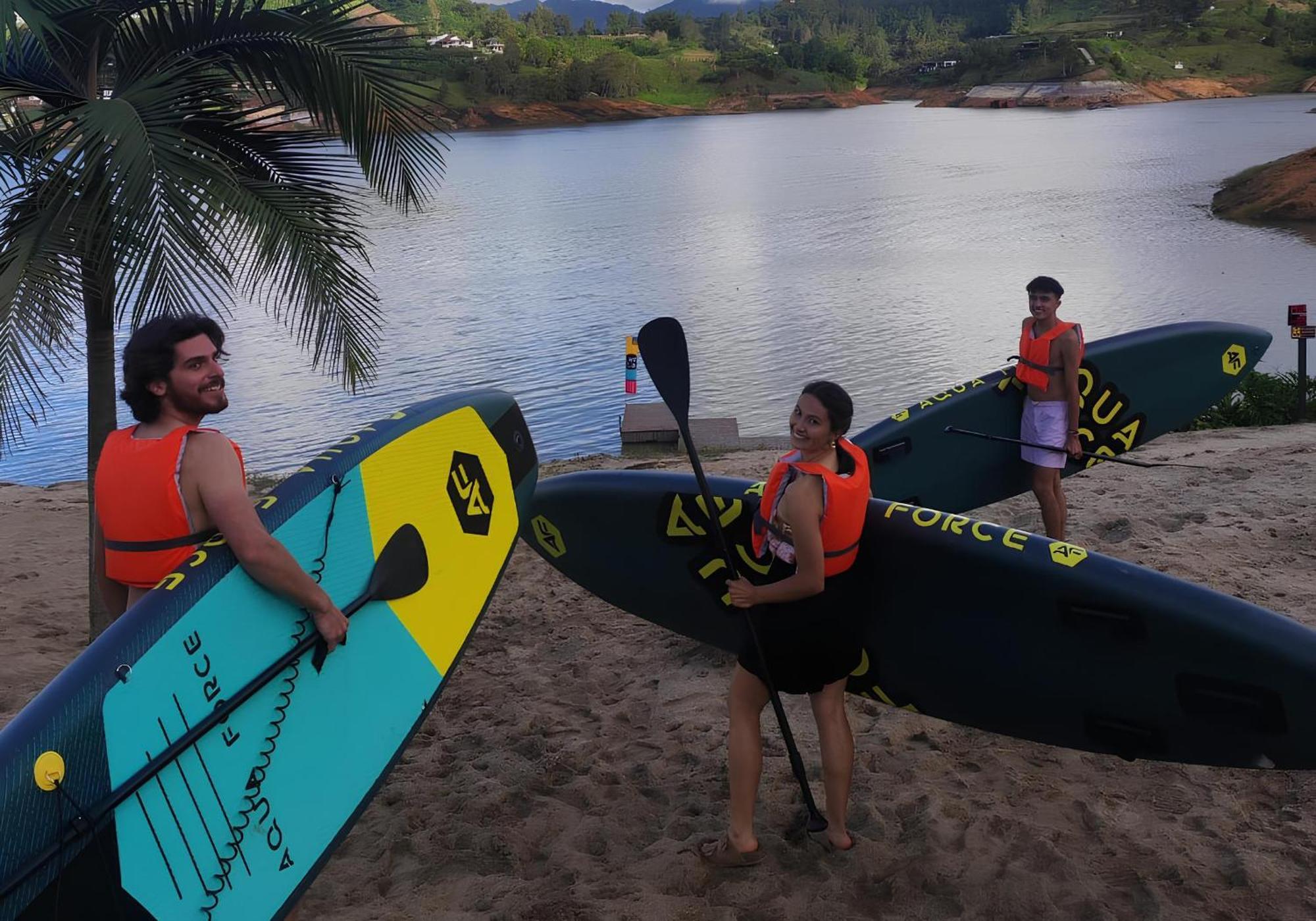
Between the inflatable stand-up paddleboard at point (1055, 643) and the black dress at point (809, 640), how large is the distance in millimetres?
137

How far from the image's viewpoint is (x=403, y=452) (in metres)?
4.00

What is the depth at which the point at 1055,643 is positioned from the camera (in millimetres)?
3650

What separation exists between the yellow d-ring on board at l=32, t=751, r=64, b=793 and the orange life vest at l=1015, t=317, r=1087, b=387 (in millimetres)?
4611

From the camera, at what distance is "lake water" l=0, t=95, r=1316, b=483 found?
42.5 feet

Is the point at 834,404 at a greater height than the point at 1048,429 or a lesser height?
greater

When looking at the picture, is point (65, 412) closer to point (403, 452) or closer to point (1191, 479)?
point (403, 452)

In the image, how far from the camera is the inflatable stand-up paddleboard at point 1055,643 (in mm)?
3301

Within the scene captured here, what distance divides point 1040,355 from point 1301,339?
15.4ft

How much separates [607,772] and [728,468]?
13.2ft

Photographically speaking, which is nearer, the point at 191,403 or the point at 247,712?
the point at 191,403

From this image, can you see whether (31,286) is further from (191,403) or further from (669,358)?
(669,358)

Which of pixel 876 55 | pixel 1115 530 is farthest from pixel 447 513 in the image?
pixel 876 55

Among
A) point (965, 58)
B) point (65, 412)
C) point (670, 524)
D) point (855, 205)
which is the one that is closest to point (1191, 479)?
point (670, 524)

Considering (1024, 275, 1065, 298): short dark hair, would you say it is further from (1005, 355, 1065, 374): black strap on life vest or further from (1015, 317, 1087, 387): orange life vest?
→ (1005, 355, 1065, 374): black strap on life vest
